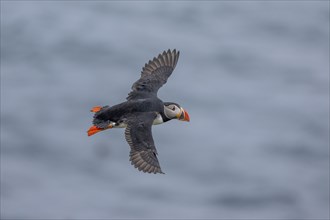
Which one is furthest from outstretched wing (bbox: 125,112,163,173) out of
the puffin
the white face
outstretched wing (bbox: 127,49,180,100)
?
outstretched wing (bbox: 127,49,180,100)

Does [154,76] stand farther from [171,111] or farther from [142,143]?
[142,143]

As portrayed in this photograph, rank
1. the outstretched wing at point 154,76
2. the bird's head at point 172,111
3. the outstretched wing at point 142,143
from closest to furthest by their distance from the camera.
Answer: the outstretched wing at point 142,143 < the bird's head at point 172,111 < the outstretched wing at point 154,76

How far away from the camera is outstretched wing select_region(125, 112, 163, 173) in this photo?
47.0 ft

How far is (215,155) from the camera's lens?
21.9m

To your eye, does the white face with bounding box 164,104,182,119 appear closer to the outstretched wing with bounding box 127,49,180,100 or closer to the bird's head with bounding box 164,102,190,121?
the bird's head with bounding box 164,102,190,121

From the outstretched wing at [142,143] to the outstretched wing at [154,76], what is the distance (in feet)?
3.49

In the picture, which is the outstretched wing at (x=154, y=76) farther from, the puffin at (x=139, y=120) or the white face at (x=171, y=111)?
the white face at (x=171, y=111)

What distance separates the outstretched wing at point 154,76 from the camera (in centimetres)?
1596

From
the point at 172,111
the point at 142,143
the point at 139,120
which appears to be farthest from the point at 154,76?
the point at 142,143

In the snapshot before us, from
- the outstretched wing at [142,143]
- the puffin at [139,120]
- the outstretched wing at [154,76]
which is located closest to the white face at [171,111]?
the puffin at [139,120]

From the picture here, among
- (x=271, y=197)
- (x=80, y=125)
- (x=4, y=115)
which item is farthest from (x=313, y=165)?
(x=4, y=115)

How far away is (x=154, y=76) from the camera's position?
1655cm

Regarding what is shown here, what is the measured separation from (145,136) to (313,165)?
28.6ft

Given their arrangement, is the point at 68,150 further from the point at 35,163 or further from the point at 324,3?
the point at 324,3
